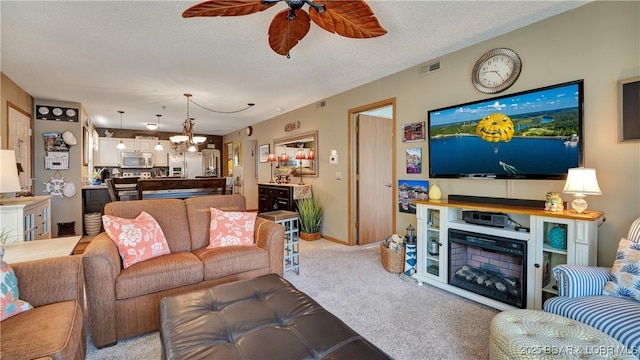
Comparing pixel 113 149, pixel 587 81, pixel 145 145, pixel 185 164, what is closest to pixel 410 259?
pixel 587 81

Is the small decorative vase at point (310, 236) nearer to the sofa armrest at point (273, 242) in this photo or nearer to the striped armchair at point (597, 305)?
the sofa armrest at point (273, 242)

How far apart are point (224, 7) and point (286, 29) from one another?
0.44 m

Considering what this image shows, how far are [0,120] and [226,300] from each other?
4.12m

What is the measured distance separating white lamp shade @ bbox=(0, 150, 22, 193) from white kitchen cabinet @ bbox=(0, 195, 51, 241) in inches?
20.7

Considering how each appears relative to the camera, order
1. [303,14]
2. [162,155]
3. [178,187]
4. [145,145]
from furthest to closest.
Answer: [162,155] < [145,145] < [178,187] < [303,14]

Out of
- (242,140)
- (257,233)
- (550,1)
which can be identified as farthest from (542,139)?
(242,140)

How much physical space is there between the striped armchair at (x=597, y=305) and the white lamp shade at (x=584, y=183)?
29 cm

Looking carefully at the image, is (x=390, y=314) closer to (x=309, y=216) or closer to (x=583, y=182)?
(x=583, y=182)

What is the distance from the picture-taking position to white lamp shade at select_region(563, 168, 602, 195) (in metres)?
1.89

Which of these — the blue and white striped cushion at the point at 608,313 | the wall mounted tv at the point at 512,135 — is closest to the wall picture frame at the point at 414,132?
the wall mounted tv at the point at 512,135

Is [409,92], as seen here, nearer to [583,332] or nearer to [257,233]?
[257,233]

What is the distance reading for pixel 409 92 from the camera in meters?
3.44

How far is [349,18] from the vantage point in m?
1.74

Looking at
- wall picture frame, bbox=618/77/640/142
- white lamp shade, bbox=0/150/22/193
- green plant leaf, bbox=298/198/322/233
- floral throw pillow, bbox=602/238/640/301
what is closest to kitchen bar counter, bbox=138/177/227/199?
green plant leaf, bbox=298/198/322/233
